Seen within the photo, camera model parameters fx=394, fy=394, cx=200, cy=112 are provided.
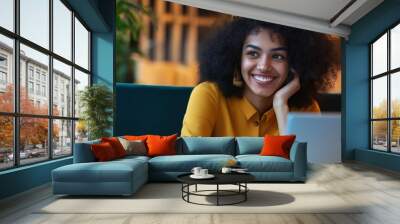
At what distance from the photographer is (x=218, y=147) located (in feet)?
21.4

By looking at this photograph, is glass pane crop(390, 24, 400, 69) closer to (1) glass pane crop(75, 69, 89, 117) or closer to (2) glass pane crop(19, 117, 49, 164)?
(1) glass pane crop(75, 69, 89, 117)

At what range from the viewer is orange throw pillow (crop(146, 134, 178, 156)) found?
250 inches

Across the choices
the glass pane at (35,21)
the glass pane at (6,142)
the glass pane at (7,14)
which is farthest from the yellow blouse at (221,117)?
the glass pane at (7,14)

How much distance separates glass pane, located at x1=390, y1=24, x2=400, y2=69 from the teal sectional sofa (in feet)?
11.4

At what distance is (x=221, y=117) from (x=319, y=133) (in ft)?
7.75

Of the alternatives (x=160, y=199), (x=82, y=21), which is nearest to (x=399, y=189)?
(x=160, y=199)

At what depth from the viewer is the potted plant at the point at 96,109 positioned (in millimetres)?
7504

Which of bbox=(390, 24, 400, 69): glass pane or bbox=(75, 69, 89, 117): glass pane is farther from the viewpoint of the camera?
bbox=(390, 24, 400, 69): glass pane

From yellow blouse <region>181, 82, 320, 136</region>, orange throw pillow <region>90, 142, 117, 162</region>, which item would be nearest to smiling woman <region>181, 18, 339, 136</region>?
yellow blouse <region>181, 82, 320, 136</region>

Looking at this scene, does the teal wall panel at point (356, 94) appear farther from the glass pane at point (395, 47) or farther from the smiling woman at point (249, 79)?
the smiling woman at point (249, 79)

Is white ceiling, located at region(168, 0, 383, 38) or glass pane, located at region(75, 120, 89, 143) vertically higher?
white ceiling, located at region(168, 0, 383, 38)

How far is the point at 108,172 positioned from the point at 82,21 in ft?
13.9

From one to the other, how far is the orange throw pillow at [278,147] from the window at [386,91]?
9.69ft

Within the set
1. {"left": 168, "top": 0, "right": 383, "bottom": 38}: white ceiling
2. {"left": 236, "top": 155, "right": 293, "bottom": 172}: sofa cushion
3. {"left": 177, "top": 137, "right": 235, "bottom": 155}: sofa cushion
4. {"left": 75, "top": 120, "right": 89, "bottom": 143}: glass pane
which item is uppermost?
{"left": 168, "top": 0, "right": 383, "bottom": 38}: white ceiling
